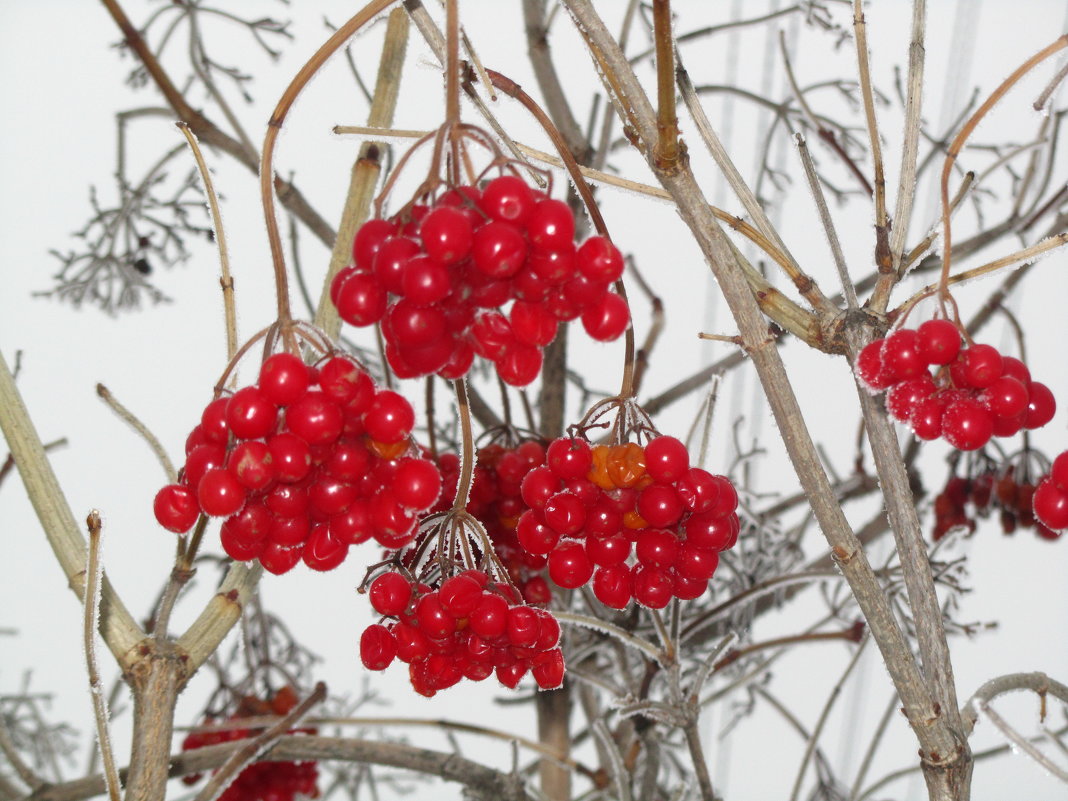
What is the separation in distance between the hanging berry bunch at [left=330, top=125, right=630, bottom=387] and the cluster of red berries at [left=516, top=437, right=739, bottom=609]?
86mm

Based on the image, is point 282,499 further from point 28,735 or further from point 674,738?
point 28,735

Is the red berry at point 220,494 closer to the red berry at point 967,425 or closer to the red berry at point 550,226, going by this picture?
the red berry at point 550,226

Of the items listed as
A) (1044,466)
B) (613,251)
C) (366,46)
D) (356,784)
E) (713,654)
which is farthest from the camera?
(366,46)

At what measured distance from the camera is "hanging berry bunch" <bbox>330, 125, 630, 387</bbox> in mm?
233

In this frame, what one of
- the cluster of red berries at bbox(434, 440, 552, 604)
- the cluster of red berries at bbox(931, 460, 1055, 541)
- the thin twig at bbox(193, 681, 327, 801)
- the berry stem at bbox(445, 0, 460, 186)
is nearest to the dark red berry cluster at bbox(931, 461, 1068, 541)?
the cluster of red berries at bbox(931, 460, 1055, 541)

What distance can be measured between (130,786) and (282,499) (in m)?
0.14

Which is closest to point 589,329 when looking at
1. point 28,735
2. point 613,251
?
point 613,251

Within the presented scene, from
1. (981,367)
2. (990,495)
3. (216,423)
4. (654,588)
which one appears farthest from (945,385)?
(990,495)

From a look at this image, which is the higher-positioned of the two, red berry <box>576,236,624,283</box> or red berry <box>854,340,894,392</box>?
red berry <box>854,340,894,392</box>

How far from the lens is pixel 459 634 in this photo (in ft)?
1.07

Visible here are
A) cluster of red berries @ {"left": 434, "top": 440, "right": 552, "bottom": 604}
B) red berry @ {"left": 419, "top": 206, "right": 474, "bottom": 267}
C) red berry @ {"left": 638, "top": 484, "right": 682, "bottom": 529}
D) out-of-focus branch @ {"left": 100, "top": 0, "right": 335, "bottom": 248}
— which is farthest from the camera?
out-of-focus branch @ {"left": 100, "top": 0, "right": 335, "bottom": 248}

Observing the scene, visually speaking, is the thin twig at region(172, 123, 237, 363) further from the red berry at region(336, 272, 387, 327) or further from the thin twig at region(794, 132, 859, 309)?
the thin twig at region(794, 132, 859, 309)

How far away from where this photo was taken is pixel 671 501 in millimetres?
329

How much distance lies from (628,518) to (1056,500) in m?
0.14
